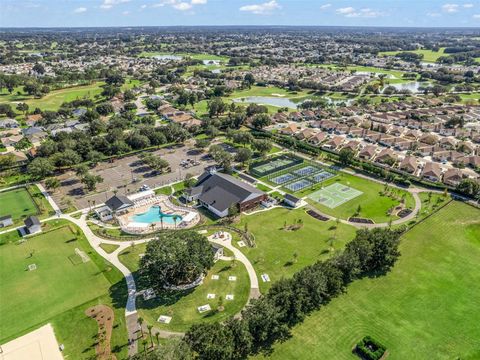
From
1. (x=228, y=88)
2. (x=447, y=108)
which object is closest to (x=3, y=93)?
(x=228, y=88)

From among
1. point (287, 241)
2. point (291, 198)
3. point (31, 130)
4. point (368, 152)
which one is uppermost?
point (31, 130)

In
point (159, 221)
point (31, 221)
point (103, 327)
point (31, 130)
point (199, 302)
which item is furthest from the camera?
point (31, 130)

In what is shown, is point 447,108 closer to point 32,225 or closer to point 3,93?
point 32,225

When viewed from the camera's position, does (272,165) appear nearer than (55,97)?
Yes

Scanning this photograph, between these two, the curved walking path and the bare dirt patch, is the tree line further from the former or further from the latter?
the bare dirt patch

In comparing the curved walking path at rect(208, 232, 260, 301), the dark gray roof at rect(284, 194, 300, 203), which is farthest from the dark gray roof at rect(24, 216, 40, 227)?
the dark gray roof at rect(284, 194, 300, 203)

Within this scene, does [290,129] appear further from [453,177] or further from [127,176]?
[127,176]

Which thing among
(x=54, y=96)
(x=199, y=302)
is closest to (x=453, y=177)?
(x=199, y=302)
